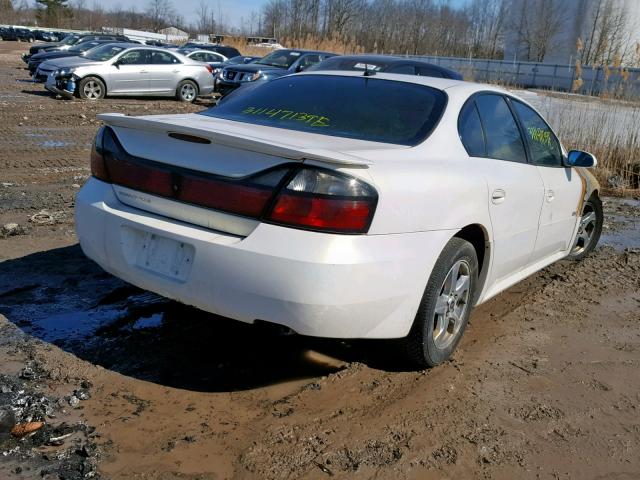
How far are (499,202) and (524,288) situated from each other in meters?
1.66

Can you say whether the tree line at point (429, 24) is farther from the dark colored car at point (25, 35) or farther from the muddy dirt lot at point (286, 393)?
the muddy dirt lot at point (286, 393)

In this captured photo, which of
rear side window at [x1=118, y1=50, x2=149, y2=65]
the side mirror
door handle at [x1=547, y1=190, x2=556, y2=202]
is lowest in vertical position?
rear side window at [x1=118, y1=50, x2=149, y2=65]

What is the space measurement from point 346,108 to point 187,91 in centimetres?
1524

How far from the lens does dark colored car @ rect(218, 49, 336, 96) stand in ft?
52.7

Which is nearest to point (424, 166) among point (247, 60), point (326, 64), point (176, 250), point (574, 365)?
point (176, 250)

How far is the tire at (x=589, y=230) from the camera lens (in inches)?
225

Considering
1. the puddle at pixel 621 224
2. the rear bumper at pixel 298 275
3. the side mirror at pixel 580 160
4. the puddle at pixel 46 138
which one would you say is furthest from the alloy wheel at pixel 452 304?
the puddle at pixel 46 138

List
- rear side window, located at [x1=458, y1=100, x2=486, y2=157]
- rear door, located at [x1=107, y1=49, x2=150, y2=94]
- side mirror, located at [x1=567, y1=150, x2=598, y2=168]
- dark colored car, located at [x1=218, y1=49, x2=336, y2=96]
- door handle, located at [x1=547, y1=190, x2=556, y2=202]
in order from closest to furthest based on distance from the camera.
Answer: rear side window, located at [x1=458, y1=100, x2=486, y2=157] → door handle, located at [x1=547, y1=190, x2=556, y2=202] → side mirror, located at [x1=567, y1=150, x2=598, y2=168] → dark colored car, located at [x1=218, y1=49, x2=336, y2=96] → rear door, located at [x1=107, y1=49, x2=150, y2=94]

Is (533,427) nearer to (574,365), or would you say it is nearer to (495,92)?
(574,365)

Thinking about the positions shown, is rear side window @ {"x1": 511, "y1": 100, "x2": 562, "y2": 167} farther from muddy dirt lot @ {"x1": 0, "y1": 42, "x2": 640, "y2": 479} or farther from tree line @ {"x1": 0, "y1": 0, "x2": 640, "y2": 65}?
tree line @ {"x1": 0, "y1": 0, "x2": 640, "y2": 65}

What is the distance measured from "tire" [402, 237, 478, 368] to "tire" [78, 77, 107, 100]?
14362 millimetres

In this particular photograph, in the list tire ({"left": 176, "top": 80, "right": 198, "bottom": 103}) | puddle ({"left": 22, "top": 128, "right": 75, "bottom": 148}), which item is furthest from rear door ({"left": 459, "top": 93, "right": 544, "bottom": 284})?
tire ({"left": 176, "top": 80, "right": 198, "bottom": 103})

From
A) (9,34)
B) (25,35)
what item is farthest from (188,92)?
(9,34)

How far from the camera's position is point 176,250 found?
2982 mm
